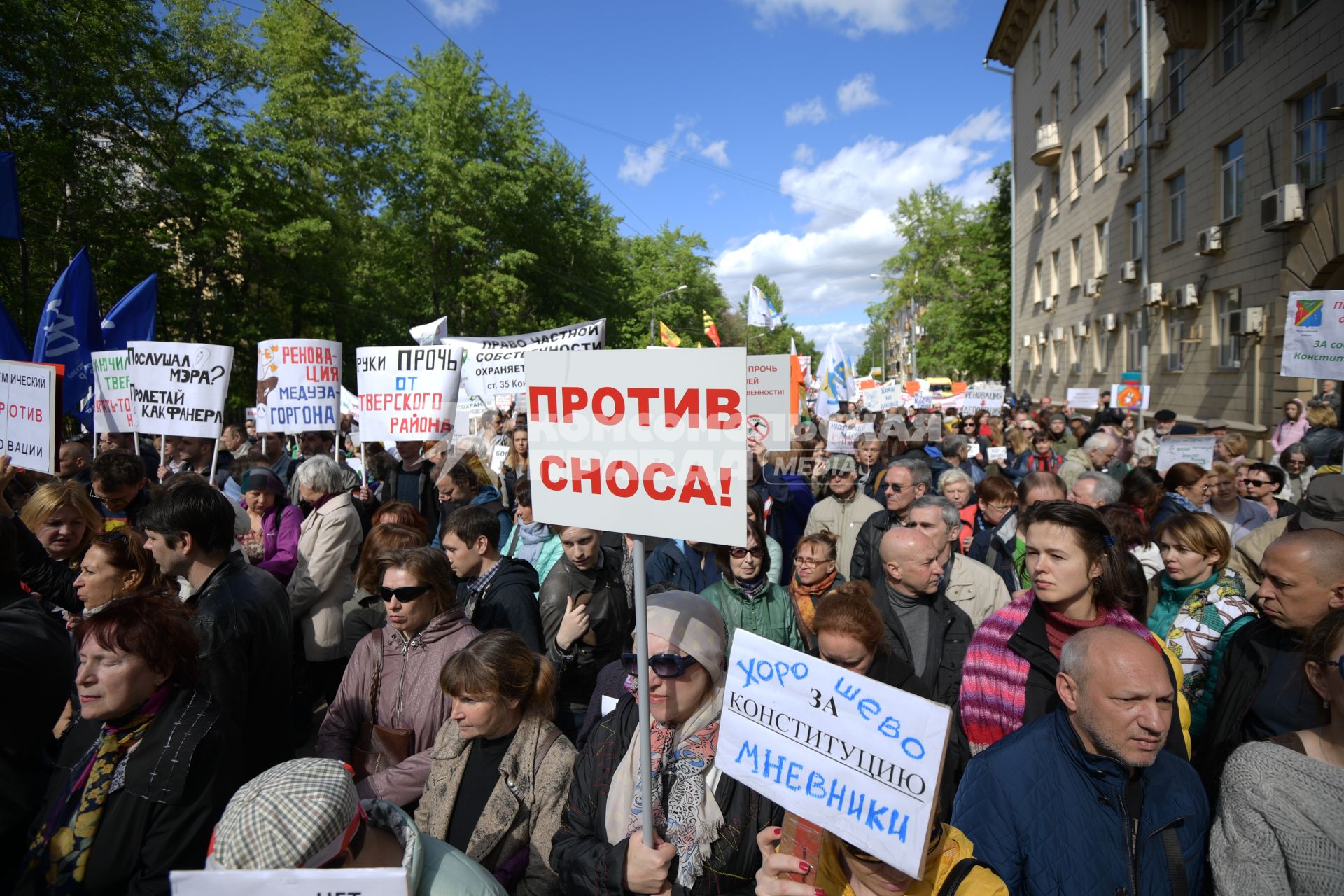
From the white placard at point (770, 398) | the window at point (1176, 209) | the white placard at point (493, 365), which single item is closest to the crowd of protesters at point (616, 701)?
the white placard at point (770, 398)

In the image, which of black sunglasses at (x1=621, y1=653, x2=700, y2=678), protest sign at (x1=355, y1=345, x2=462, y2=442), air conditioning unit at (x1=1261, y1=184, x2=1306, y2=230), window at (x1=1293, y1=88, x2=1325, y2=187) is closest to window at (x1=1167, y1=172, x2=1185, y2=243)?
window at (x1=1293, y1=88, x2=1325, y2=187)

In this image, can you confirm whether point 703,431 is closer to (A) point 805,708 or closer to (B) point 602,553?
(A) point 805,708

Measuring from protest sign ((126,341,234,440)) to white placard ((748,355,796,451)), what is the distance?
14.4ft

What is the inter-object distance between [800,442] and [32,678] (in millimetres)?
7862

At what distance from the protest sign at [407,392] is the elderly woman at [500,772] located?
4867 millimetres

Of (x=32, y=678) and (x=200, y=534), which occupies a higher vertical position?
(x=200, y=534)

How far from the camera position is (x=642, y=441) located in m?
2.45

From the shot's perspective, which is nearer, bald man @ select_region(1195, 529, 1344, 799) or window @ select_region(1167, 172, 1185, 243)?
bald man @ select_region(1195, 529, 1344, 799)

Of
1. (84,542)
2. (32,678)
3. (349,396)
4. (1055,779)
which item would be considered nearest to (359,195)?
(349,396)

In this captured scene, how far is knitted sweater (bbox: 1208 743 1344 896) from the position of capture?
1872mm

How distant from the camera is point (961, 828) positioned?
7.41ft

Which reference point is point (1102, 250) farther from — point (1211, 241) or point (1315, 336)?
point (1315, 336)

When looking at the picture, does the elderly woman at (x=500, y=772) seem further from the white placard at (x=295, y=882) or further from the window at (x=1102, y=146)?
the window at (x=1102, y=146)

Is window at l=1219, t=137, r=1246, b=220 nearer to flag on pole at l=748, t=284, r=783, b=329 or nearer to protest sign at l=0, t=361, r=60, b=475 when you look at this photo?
flag on pole at l=748, t=284, r=783, b=329
